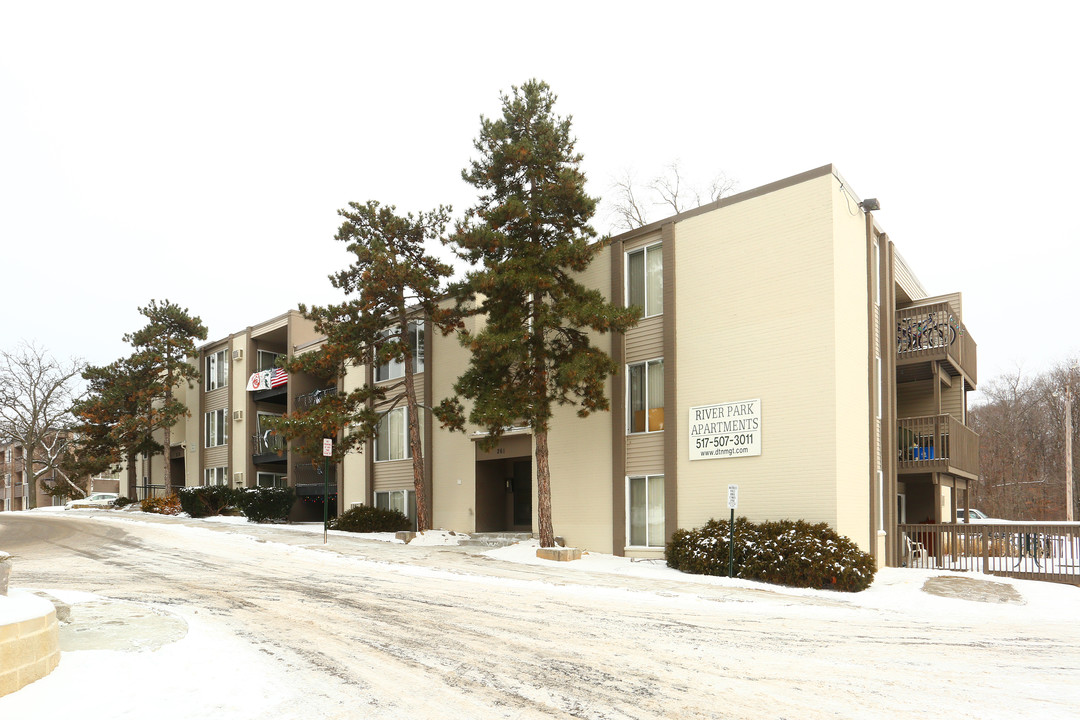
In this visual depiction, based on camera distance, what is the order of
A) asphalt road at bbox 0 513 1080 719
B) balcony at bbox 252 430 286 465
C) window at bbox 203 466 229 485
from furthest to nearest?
window at bbox 203 466 229 485 → balcony at bbox 252 430 286 465 → asphalt road at bbox 0 513 1080 719

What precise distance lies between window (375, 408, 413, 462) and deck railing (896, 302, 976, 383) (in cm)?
1603

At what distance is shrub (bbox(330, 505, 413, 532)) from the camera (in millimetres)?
27328

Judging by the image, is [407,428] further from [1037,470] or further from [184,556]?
[1037,470]

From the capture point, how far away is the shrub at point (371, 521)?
1076 inches

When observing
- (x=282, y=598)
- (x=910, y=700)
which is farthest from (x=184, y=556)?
(x=910, y=700)

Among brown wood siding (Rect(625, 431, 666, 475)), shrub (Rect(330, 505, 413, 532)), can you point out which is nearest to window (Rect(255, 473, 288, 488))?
shrub (Rect(330, 505, 413, 532))

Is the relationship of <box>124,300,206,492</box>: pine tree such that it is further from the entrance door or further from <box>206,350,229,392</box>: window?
the entrance door

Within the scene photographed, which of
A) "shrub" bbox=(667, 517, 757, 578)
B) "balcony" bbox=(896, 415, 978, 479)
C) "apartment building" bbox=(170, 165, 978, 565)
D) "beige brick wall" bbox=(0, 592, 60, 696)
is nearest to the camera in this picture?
"beige brick wall" bbox=(0, 592, 60, 696)

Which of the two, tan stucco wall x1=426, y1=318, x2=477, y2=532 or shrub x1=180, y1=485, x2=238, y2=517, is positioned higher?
tan stucco wall x1=426, y1=318, x2=477, y2=532

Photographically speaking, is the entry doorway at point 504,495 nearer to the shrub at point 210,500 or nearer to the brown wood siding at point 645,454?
the brown wood siding at point 645,454

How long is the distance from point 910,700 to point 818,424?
1110cm

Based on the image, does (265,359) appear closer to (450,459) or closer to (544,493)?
(450,459)

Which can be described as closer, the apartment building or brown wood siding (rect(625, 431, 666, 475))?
the apartment building

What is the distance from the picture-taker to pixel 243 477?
3878 centimetres
